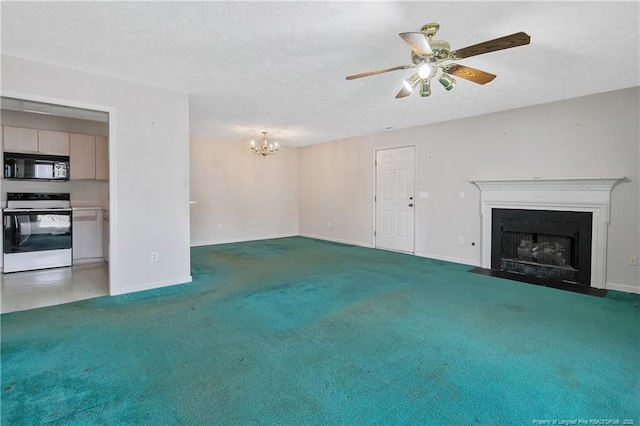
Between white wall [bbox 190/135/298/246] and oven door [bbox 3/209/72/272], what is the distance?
236cm

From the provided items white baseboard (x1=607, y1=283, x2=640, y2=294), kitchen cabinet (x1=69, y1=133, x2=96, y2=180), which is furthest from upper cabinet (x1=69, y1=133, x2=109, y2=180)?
white baseboard (x1=607, y1=283, x2=640, y2=294)

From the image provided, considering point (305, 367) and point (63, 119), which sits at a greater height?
point (63, 119)

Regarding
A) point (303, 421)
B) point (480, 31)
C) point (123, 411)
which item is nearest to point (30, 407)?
point (123, 411)

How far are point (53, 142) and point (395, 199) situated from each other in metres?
5.87

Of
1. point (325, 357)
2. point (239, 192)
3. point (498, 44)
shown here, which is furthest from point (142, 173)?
point (239, 192)

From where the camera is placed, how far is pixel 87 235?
543 centimetres

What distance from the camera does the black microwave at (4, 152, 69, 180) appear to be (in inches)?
186

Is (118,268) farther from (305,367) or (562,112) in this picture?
(562,112)

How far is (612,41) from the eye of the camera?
269 cm

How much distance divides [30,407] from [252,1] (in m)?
2.74

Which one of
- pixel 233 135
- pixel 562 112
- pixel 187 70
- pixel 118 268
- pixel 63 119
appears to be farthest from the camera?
pixel 233 135

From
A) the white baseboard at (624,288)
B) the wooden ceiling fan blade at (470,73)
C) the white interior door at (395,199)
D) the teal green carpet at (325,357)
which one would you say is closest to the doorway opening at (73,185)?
the teal green carpet at (325,357)

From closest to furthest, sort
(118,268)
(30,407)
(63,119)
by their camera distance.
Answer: (30,407) < (118,268) < (63,119)

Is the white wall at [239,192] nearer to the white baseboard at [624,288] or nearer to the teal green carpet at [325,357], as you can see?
the teal green carpet at [325,357]
